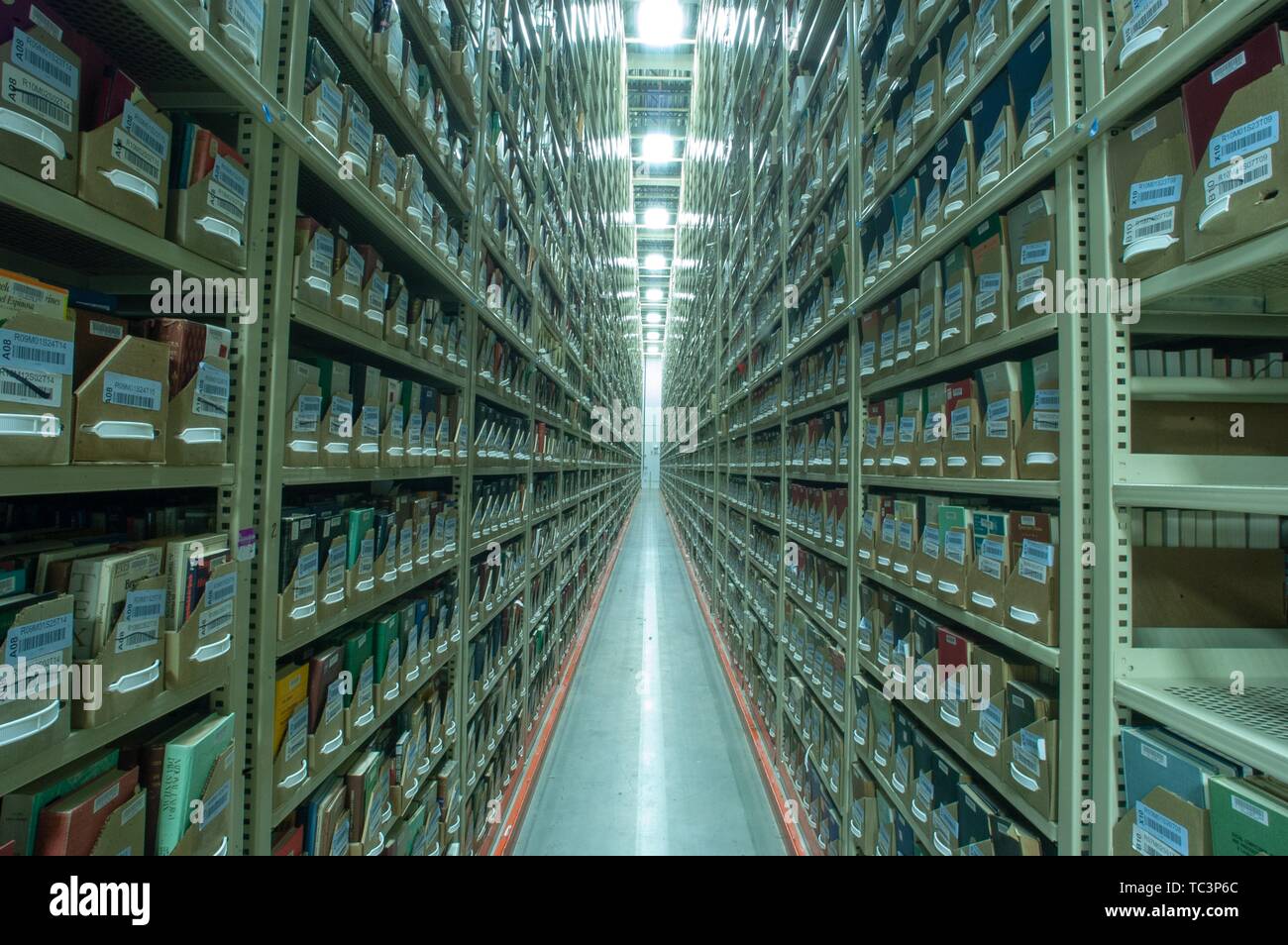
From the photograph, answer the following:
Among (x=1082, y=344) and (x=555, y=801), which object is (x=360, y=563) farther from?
(x=555, y=801)

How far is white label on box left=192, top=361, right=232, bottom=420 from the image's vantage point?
100cm

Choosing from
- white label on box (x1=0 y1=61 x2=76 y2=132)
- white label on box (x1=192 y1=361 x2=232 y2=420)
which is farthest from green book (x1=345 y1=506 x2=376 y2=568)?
white label on box (x1=0 y1=61 x2=76 y2=132)

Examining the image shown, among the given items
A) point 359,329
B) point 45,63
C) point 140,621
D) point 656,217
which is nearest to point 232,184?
point 45,63

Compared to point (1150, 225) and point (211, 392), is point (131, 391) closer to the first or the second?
point (211, 392)

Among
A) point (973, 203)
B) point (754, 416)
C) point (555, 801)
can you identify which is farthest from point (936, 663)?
point (754, 416)

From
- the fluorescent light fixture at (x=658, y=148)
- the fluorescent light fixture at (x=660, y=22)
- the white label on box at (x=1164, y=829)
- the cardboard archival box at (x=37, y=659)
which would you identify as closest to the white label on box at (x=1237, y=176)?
the white label on box at (x=1164, y=829)

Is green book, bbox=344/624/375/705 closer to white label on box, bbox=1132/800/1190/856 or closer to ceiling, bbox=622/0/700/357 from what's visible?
white label on box, bbox=1132/800/1190/856

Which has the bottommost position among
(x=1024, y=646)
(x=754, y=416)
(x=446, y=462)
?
(x=1024, y=646)

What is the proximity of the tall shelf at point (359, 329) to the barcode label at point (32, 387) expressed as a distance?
93mm

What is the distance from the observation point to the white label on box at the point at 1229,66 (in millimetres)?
868

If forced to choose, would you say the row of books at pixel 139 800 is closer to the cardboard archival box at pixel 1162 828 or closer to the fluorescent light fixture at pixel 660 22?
the cardboard archival box at pixel 1162 828

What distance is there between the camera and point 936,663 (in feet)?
5.50

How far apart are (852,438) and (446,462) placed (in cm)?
169

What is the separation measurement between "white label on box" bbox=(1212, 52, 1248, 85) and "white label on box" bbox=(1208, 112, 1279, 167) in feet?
0.33
